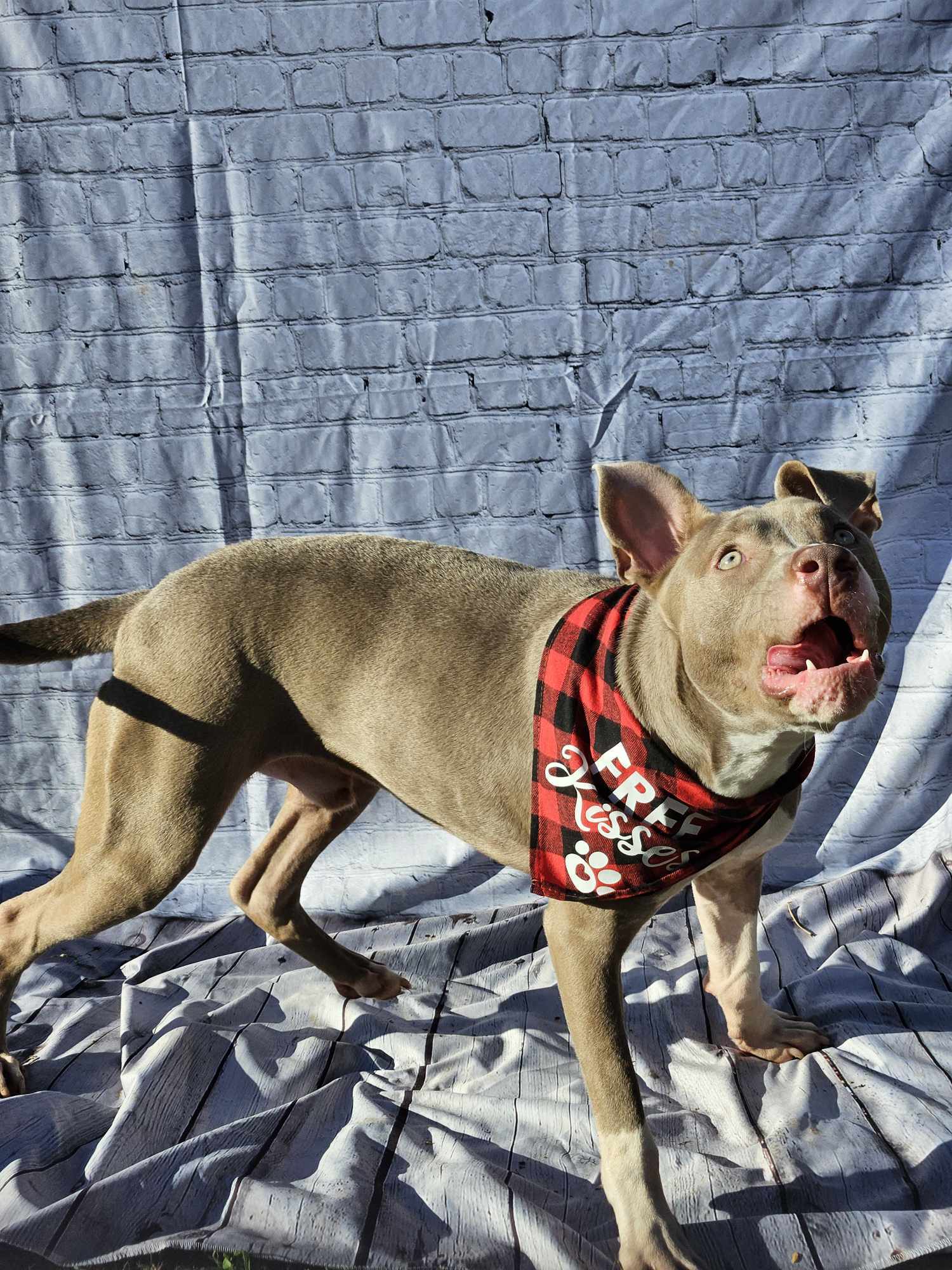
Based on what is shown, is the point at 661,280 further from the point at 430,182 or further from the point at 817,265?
the point at 430,182

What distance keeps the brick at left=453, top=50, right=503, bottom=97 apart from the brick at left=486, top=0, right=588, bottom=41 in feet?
0.22

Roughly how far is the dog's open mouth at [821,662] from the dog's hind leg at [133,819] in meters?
1.31

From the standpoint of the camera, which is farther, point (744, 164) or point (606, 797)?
point (744, 164)

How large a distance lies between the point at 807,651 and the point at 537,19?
2667 mm

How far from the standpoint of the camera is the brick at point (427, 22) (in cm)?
360

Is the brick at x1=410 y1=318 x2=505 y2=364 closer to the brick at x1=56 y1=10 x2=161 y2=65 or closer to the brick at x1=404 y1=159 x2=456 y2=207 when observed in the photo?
the brick at x1=404 y1=159 x2=456 y2=207

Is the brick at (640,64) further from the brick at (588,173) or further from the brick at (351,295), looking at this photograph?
the brick at (351,295)

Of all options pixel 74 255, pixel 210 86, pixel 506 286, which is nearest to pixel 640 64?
pixel 506 286

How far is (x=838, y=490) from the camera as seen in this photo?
229 centimetres

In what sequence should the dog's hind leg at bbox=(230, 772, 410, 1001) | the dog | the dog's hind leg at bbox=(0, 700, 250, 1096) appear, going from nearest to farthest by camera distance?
the dog, the dog's hind leg at bbox=(0, 700, 250, 1096), the dog's hind leg at bbox=(230, 772, 410, 1001)

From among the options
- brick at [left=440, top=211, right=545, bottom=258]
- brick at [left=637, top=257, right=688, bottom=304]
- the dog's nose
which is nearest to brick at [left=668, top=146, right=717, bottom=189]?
brick at [left=637, top=257, right=688, bottom=304]

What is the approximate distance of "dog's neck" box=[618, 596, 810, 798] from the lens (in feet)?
7.19

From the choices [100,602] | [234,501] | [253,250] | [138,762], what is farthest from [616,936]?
[253,250]

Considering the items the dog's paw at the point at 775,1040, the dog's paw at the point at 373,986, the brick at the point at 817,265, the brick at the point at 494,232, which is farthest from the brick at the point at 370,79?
the dog's paw at the point at 775,1040
